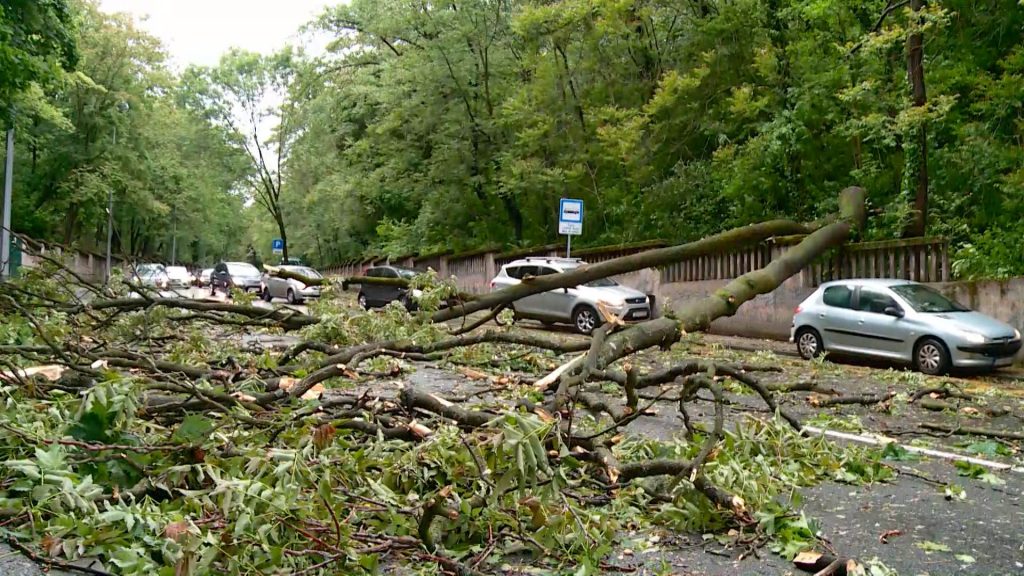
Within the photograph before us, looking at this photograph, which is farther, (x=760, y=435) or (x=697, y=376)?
(x=760, y=435)

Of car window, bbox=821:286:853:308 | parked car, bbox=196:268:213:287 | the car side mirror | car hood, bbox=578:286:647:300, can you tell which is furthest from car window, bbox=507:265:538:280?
the car side mirror

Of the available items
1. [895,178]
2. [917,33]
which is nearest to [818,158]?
[895,178]

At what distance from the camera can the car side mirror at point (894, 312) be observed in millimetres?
11914

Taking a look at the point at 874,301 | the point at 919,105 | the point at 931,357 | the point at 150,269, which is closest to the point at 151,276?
the point at 150,269

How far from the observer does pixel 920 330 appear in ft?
37.8

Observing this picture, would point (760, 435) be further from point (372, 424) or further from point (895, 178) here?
point (895, 178)

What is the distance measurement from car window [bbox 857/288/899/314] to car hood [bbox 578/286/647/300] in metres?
5.99

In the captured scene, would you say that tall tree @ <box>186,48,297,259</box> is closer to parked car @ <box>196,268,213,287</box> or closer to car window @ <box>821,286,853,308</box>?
parked car @ <box>196,268,213,287</box>

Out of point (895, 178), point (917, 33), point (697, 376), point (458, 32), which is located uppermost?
point (458, 32)

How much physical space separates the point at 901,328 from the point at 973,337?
1.03 m

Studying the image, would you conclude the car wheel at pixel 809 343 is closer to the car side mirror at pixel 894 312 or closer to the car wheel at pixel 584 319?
the car side mirror at pixel 894 312

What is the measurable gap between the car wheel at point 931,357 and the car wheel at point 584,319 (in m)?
6.95

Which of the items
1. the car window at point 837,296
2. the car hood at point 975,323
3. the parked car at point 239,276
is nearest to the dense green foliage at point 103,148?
the parked car at point 239,276

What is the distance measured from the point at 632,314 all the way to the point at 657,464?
556 inches
